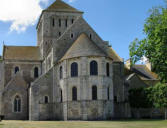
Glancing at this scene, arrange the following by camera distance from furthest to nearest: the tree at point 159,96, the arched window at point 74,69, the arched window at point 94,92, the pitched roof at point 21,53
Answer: the pitched roof at point 21,53, the tree at point 159,96, the arched window at point 74,69, the arched window at point 94,92

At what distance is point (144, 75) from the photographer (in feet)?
207

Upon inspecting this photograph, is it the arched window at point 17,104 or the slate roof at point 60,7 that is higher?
the slate roof at point 60,7

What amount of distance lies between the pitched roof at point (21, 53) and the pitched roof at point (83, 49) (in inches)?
606

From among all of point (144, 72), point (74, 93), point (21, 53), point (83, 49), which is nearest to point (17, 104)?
point (74, 93)

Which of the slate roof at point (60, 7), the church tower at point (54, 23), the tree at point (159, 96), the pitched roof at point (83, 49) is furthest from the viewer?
the slate roof at point (60, 7)

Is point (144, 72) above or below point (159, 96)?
above

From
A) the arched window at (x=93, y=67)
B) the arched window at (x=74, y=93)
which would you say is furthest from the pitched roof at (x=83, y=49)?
the arched window at (x=74, y=93)

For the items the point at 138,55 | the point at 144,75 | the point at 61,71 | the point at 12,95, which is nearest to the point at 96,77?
the point at 61,71

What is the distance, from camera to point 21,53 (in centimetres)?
5691

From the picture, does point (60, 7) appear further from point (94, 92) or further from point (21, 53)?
point (94, 92)

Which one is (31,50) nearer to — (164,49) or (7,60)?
(7,60)

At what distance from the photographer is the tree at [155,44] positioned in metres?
29.1

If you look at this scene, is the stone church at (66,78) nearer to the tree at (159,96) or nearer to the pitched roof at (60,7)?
the pitched roof at (60,7)

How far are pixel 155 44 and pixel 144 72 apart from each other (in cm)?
3516
